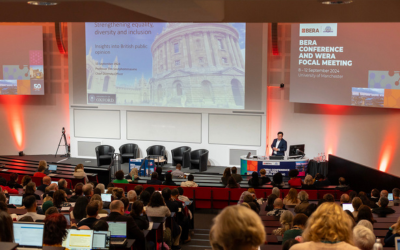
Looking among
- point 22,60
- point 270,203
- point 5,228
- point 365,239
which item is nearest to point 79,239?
point 5,228

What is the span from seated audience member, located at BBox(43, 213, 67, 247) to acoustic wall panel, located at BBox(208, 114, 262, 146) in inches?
366

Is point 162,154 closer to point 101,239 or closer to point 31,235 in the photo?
point 101,239

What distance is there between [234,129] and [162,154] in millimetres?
2338

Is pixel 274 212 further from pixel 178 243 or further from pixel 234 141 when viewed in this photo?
pixel 234 141

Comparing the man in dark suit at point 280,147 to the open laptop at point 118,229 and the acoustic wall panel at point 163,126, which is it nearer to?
the acoustic wall panel at point 163,126

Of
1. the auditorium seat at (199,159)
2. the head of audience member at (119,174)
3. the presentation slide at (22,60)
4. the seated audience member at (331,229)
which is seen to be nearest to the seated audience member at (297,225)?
the seated audience member at (331,229)

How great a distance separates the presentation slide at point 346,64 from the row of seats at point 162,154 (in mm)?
3165

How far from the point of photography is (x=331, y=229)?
1939mm

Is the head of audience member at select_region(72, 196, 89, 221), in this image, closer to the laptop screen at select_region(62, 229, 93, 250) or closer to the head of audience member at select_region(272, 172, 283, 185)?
the laptop screen at select_region(62, 229, 93, 250)

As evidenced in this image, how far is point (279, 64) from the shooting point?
1218 cm

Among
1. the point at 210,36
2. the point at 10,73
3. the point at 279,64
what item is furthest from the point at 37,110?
the point at 279,64

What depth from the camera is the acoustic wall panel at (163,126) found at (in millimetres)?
12906

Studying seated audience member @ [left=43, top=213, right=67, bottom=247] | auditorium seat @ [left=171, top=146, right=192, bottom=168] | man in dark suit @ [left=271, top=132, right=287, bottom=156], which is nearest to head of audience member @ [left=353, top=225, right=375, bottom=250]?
seated audience member @ [left=43, top=213, right=67, bottom=247]

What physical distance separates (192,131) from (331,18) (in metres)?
10.8
